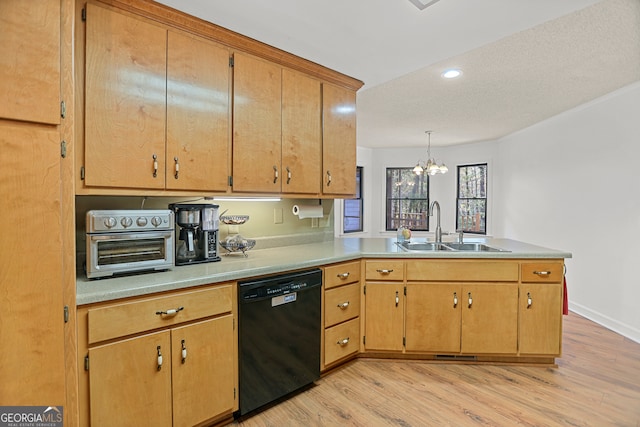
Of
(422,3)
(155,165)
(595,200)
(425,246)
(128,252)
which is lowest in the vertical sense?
(425,246)

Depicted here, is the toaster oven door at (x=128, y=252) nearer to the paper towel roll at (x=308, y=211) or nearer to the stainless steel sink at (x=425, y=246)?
the paper towel roll at (x=308, y=211)

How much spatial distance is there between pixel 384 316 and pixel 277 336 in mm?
967

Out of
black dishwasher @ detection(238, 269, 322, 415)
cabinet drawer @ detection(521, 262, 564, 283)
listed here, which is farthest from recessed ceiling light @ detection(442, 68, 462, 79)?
black dishwasher @ detection(238, 269, 322, 415)

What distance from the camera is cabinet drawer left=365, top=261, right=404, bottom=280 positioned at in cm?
264

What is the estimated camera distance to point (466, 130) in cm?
565

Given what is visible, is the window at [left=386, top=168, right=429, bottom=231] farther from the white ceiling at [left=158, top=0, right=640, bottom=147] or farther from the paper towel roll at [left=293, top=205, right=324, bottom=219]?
the paper towel roll at [left=293, top=205, right=324, bottom=219]

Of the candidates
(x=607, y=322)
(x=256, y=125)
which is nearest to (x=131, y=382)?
(x=256, y=125)

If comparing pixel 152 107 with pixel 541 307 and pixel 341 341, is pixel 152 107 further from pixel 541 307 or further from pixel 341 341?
pixel 541 307

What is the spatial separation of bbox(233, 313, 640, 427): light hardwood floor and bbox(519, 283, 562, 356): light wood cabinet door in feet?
0.55

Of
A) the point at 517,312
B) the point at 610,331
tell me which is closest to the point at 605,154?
the point at 610,331

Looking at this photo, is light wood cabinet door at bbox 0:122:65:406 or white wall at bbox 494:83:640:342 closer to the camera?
light wood cabinet door at bbox 0:122:65:406

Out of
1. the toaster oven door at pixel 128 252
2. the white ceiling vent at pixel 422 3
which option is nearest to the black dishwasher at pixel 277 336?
the toaster oven door at pixel 128 252

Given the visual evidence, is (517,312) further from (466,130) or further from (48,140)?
(466,130)

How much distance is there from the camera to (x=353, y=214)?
296 inches
